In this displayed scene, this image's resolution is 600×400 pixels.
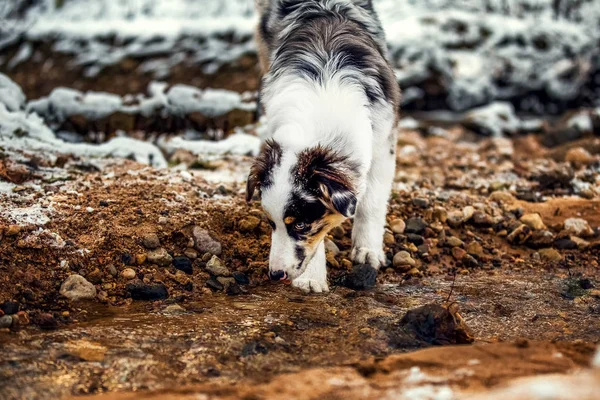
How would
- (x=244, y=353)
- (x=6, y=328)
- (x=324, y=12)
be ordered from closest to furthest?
(x=244, y=353) → (x=6, y=328) → (x=324, y=12)

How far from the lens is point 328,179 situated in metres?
3.79

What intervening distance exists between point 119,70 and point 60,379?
13.4 metres

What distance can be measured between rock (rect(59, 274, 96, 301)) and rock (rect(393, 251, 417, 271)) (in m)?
2.26

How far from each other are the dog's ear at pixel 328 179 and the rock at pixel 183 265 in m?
1.18

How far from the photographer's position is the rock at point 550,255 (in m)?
5.22

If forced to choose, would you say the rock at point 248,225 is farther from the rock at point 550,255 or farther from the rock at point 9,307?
the rock at point 550,255

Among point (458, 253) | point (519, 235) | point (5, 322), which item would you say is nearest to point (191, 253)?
point (5, 322)

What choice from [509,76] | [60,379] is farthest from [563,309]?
[509,76]

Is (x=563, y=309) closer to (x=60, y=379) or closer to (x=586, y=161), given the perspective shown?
(x=60, y=379)

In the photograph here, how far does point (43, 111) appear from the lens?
346 inches

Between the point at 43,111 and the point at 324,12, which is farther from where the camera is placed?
the point at 43,111

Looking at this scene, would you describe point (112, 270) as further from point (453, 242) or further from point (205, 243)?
point (453, 242)

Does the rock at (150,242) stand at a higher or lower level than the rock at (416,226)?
lower

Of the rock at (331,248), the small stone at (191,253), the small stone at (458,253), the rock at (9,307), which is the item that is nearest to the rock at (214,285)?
the small stone at (191,253)
